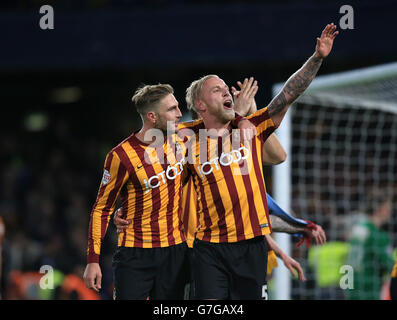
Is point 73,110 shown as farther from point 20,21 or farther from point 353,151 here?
point 353,151

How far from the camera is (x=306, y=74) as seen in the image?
3.75 meters

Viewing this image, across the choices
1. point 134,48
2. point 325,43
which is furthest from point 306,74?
point 134,48

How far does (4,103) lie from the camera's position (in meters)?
13.2

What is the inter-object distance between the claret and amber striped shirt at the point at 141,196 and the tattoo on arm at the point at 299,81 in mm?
641

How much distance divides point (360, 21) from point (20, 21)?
4610 mm

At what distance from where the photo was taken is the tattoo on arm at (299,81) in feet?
12.3

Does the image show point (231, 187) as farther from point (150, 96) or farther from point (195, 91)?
point (150, 96)

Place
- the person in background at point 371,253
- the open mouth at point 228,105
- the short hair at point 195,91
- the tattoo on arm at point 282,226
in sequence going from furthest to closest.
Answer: the person in background at point 371,253 → the tattoo on arm at point 282,226 → the short hair at point 195,91 → the open mouth at point 228,105

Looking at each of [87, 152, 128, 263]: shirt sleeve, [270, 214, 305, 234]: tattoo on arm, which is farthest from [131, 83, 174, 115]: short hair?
[270, 214, 305, 234]: tattoo on arm

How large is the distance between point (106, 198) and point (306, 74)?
1268mm

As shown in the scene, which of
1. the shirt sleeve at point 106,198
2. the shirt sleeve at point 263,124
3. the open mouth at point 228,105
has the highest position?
the open mouth at point 228,105

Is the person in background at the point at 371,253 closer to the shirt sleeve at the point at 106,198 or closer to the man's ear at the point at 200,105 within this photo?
the man's ear at the point at 200,105

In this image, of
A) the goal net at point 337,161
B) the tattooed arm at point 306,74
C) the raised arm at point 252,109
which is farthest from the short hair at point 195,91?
the goal net at point 337,161
